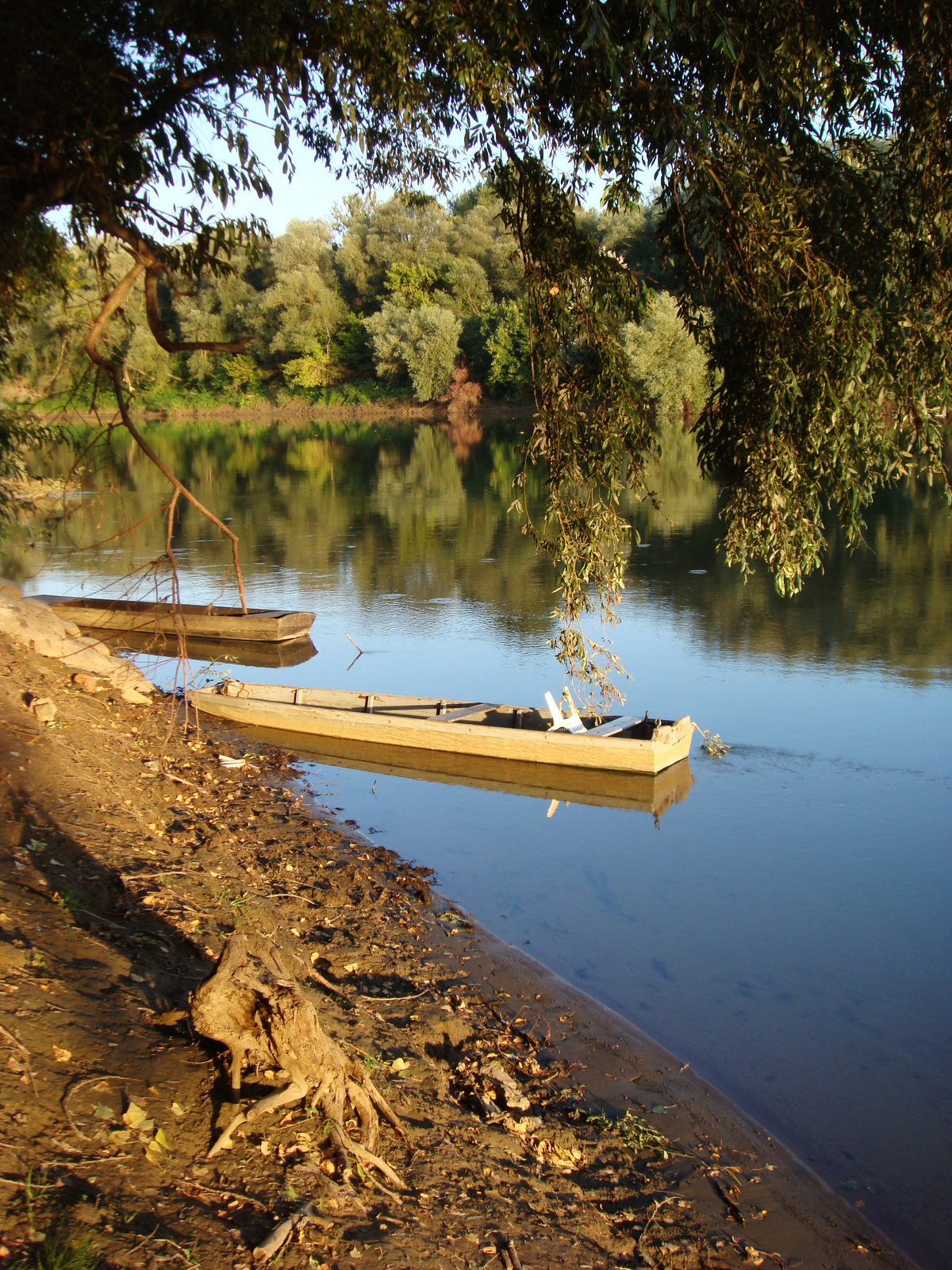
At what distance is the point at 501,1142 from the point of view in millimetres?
4219

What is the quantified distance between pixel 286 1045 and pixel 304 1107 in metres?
0.22

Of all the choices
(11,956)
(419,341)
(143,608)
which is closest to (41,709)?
(11,956)

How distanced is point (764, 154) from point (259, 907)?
503 cm

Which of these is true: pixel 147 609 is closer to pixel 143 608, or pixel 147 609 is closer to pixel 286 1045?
pixel 143 608

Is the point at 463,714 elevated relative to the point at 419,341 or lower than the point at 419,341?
lower

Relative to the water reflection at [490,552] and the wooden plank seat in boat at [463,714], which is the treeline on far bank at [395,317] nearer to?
the water reflection at [490,552]

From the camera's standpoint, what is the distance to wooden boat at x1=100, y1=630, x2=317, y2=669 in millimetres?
15672

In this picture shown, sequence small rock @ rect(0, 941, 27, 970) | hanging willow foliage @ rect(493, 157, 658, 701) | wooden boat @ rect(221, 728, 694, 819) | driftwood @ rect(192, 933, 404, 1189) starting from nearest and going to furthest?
driftwood @ rect(192, 933, 404, 1189), small rock @ rect(0, 941, 27, 970), hanging willow foliage @ rect(493, 157, 658, 701), wooden boat @ rect(221, 728, 694, 819)

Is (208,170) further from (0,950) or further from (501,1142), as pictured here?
(501,1142)

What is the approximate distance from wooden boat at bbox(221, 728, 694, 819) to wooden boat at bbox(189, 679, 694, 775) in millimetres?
91

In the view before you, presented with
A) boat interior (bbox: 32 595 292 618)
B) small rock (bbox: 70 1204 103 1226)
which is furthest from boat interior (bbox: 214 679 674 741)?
small rock (bbox: 70 1204 103 1226)

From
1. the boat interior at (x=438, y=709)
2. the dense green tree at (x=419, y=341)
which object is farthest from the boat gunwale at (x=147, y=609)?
the dense green tree at (x=419, y=341)

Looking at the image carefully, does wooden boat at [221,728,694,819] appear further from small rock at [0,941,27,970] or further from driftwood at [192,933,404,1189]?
small rock at [0,941,27,970]

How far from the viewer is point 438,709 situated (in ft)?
36.9
